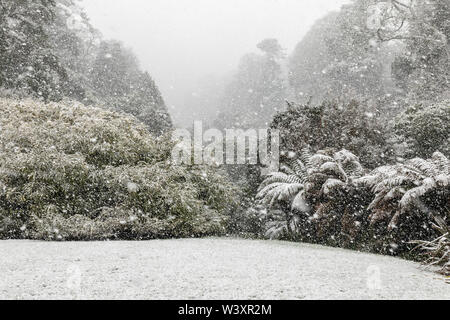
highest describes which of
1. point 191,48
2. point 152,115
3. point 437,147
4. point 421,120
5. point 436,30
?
point 191,48

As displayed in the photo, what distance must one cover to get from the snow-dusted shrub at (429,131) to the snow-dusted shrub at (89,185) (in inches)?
235

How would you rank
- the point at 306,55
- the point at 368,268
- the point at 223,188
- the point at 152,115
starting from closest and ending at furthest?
the point at 368,268 < the point at 223,188 < the point at 152,115 < the point at 306,55

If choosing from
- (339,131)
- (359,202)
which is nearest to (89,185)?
(359,202)

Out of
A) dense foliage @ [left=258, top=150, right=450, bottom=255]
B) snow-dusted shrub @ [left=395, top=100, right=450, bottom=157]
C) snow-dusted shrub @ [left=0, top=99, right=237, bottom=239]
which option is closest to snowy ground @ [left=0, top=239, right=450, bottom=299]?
dense foliage @ [left=258, top=150, right=450, bottom=255]

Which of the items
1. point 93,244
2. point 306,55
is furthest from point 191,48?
point 93,244

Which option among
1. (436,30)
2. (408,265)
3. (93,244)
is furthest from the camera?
(436,30)

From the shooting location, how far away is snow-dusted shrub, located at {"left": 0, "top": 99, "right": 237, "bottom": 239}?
777 centimetres

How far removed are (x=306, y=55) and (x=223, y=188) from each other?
107 ft

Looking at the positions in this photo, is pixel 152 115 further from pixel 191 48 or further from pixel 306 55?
pixel 191 48

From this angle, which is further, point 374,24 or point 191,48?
point 191,48

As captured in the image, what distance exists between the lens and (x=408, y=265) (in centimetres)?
559

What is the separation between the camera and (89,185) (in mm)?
8328

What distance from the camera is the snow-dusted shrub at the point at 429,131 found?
1127 cm

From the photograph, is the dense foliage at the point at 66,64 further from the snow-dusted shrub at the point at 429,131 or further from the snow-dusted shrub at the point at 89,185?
the snow-dusted shrub at the point at 429,131
